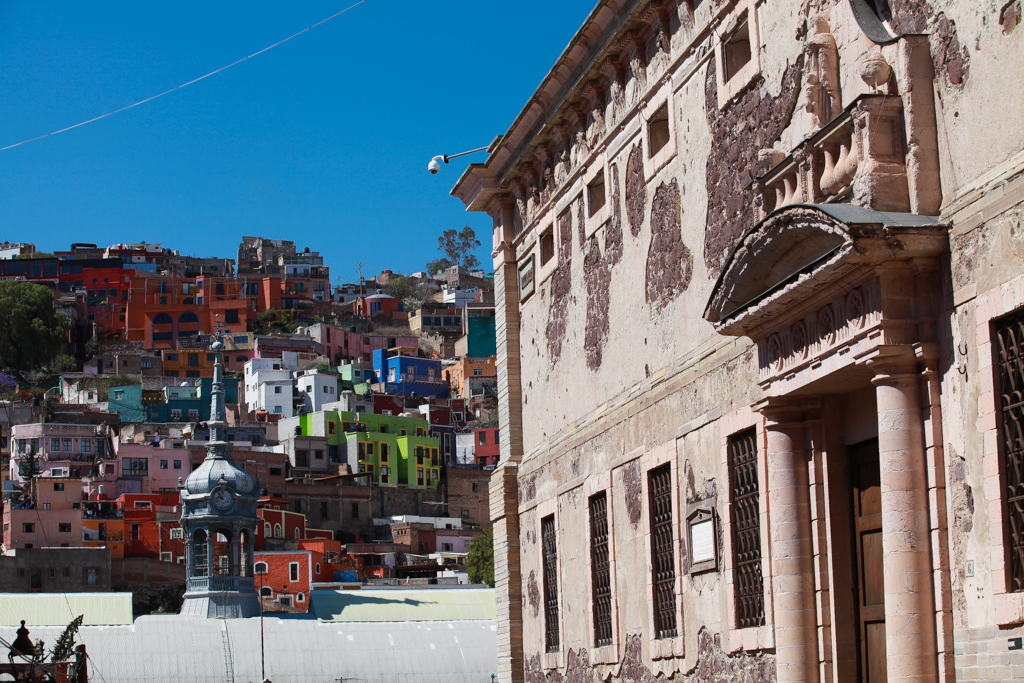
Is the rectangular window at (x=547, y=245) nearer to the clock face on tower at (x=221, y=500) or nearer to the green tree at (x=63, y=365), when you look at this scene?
the clock face on tower at (x=221, y=500)

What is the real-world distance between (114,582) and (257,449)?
26.1 metres

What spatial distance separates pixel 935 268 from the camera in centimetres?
1173

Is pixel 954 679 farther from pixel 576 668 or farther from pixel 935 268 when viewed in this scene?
pixel 576 668

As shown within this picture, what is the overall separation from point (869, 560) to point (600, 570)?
6.31 metres

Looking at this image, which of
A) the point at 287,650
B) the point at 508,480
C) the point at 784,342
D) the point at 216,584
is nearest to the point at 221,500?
the point at 216,584

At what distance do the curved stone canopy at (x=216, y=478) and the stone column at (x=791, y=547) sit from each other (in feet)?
194

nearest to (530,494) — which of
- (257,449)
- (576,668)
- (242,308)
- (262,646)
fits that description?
(576,668)

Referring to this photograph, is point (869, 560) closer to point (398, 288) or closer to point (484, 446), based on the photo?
point (484, 446)

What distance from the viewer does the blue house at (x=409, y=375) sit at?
128m

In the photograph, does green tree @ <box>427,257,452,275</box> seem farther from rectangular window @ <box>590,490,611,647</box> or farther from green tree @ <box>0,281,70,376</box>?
rectangular window @ <box>590,490,611,647</box>

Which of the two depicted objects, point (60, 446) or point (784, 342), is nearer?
point (784, 342)

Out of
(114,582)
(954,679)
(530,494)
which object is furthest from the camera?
(114,582)

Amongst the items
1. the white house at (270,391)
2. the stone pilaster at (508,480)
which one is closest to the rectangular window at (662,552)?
the stone pilaster at (508,480)

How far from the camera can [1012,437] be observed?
10773 mm
